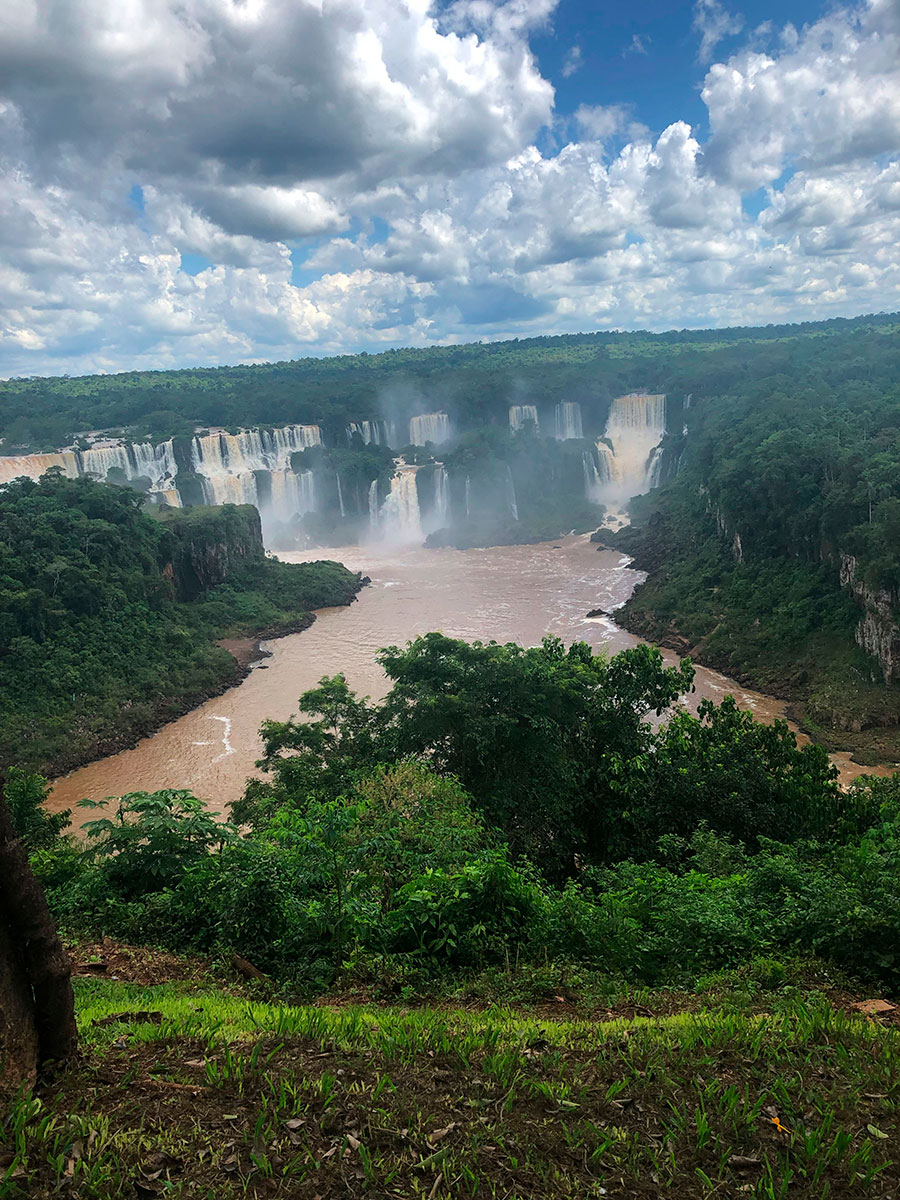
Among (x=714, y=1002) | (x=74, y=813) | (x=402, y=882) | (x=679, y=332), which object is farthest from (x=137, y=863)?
(x=679, y=332)

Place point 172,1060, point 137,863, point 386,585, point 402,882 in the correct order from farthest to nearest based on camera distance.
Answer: point 386,585
point 137,863
point 402,882
point 172,1060

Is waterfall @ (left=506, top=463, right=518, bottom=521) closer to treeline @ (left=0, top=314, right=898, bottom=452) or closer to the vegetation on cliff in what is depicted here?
treeline @ (left=0, top=314, right=898, bottom=452)

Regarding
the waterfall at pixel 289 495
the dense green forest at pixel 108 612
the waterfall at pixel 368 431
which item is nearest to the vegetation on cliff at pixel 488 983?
the dense green forest at pixel 108 612

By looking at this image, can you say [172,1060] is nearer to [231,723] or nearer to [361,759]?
[361,759]

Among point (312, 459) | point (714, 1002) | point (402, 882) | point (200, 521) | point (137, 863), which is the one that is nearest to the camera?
point (714, 1002)

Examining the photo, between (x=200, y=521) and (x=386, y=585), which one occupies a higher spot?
(x=200, y=521)

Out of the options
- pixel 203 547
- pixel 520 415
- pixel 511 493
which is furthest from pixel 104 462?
pixel 520 415

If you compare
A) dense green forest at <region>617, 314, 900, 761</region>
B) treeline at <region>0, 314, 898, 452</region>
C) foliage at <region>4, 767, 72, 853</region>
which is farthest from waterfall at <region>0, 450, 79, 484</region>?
foliage at <region>4, 767, 72, 853</region>

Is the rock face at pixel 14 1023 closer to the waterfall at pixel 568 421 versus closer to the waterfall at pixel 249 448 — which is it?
the waterfall at pixel 249 448
